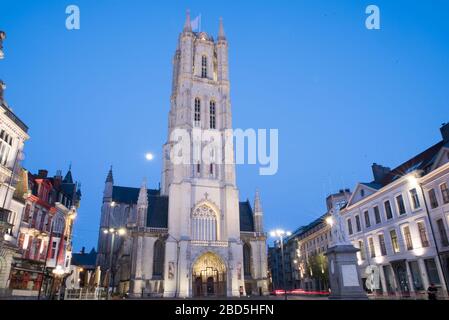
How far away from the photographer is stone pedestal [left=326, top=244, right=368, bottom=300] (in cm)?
1586

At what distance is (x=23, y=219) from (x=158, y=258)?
20.5m

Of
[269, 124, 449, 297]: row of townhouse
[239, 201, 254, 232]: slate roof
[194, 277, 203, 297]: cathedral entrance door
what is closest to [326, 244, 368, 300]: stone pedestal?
[269, 124, 449, 297]: row of townhouse

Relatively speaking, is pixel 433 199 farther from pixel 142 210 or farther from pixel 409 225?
pixel 142 210

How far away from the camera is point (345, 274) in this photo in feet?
53.1

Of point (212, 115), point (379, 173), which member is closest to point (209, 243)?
point (212, 115)

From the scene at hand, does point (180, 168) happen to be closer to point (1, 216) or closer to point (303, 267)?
point (1, 216)

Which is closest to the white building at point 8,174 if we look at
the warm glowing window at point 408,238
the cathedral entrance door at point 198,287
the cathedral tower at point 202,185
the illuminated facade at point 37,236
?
the illuminated facade at point 37,236

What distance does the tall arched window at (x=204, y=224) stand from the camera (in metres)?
42.3

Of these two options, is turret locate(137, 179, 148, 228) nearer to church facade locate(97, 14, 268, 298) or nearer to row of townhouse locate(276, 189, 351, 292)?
church facade locate(97, 14, 268, 298)

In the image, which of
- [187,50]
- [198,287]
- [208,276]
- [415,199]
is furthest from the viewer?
[187,50]

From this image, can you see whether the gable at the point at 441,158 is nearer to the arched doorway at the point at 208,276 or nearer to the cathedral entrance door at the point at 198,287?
the arched doorway at the point at 208,276

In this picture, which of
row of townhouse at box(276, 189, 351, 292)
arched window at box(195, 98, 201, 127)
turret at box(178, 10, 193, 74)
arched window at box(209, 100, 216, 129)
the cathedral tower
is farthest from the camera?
turret at box(178, 10, 193, 74)

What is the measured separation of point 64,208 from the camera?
32.7m

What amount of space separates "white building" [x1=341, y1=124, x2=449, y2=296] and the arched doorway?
1775 cm
